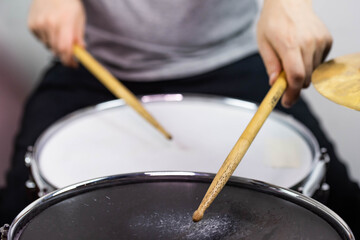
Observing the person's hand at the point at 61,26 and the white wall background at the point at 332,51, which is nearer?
the person's hand at the point at 61,26

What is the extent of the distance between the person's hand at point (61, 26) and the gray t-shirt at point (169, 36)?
104 millimetres

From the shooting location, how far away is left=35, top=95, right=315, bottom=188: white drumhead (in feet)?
2.79

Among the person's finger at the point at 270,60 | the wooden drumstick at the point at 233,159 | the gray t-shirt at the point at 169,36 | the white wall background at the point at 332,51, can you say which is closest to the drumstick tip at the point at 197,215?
the wooden drumstick at the point at 233,159

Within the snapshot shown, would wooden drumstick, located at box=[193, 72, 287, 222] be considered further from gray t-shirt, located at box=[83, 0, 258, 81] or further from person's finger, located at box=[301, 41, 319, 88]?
gray t-shirt, located at box=[83, 0, 258, 81]

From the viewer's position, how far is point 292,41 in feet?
2.59

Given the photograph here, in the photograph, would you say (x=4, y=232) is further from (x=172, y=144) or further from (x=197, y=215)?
(x=172, y=144)

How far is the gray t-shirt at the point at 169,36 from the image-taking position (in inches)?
47.0

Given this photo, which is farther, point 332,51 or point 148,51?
point 332,51

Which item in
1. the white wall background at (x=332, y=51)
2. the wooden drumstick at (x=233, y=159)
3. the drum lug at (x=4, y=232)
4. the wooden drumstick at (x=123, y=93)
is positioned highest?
the drum lug at (x=4, y=232)

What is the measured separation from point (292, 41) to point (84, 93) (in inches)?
21.3

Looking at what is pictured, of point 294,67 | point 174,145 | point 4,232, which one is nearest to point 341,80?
point 294,67

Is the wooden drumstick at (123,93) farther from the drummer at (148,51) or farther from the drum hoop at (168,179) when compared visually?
the drum hoop at (168,179)

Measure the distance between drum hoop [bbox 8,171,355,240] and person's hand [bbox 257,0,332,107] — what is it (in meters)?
0.22

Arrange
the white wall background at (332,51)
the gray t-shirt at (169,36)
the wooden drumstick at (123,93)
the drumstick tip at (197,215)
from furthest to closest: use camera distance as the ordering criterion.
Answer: the white wall background at (332,51)
the gray t-shirt at (169,36)
the wooden drumstick at (123,93)
the drumstick tip at (197,215)
